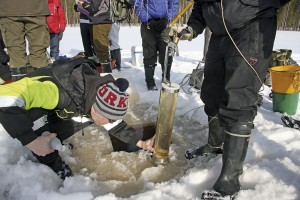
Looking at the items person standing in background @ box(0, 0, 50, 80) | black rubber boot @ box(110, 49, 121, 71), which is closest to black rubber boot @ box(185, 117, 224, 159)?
person standing in background @ box(0, 0, 50, 80)

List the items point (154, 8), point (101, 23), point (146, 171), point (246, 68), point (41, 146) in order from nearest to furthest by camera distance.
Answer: point (246, 68) → point (41, 146) → point (146, 171) → point (154, 8) → point (101, 23)

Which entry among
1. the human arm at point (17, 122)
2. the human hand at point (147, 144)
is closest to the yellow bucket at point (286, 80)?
the human hand at point (147, 144)

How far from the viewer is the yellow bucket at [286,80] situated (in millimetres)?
3113

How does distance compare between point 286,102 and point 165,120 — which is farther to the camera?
point 286,102

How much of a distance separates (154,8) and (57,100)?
2.61m

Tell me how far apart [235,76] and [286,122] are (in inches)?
62.8

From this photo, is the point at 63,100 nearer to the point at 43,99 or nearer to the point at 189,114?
the point at 43,99

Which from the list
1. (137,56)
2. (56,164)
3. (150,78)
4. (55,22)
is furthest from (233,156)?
(55,22)

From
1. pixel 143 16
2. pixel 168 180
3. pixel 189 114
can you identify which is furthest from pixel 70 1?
pixel 168 180

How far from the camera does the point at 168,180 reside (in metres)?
2.14

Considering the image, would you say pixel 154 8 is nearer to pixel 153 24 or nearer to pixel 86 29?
pixel 153 24

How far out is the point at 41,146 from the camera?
6.27 ft

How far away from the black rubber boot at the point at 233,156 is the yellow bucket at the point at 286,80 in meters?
1.67

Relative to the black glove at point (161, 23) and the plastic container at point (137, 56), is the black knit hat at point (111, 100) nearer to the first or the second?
the black glove at point (161, 23)
